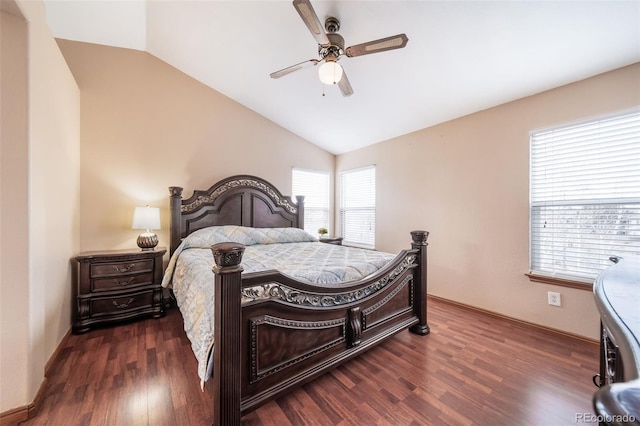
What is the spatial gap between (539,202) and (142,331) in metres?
4.24

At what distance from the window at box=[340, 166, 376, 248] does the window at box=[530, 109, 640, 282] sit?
217cm

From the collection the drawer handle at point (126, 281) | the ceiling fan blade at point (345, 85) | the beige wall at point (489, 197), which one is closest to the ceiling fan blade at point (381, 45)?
the ceiling fan blade at point (345, 85)

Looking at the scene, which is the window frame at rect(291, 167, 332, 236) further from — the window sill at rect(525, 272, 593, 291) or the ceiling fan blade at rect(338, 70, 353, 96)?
the window sill at rect(525, 272, 593, 291)

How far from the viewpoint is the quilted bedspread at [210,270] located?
4.66 feet

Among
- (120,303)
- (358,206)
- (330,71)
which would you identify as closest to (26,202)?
(120,303)

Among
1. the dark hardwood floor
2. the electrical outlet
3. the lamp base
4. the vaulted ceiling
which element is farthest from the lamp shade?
the electrical outlet

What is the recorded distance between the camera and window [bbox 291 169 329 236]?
448 centimetres

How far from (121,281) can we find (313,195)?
3.07 meters

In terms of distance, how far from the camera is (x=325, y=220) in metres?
4.82

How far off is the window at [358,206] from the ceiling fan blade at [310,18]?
8.62 feet

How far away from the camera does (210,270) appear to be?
176cm

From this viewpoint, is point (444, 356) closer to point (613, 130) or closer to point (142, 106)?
point (613, 130)

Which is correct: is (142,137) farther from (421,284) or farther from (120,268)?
(421,284)

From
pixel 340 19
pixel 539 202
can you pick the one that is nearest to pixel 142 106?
pixel 340 19
